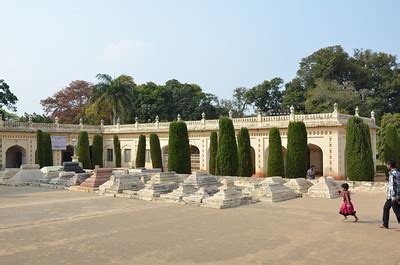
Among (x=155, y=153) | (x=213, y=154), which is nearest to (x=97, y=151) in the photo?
(x=155, y=153)

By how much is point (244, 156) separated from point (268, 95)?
99.7 feet

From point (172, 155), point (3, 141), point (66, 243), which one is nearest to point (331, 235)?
point (66, 243)

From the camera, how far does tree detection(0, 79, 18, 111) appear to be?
53094 millimetres

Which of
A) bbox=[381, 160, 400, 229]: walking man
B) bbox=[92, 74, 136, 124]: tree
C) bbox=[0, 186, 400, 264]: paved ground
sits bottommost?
bbox=[0, 186, 400, 264]: paved ground

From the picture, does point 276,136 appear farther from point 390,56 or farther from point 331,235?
point 390,56

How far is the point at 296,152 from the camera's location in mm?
23562

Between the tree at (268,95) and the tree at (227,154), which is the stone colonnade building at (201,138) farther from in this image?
the tree at (268,95)

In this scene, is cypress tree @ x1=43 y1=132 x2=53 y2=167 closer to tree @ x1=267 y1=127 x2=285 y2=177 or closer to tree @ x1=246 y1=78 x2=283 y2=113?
tree @ x1=267 y1=127 x2=285 y2=177

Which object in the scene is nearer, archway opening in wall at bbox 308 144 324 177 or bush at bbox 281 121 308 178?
bush at bbox 281 121 308 178

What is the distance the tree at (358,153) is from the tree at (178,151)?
10.2 m

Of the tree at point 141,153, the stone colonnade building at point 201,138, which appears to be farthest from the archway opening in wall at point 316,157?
the tree at point 141,153

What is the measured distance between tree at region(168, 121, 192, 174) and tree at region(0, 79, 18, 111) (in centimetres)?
3466

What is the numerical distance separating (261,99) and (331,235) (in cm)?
4648

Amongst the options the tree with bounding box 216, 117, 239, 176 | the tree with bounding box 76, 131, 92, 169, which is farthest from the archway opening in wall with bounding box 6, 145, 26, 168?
the tree with bounding box 216, 117, 239, 176
